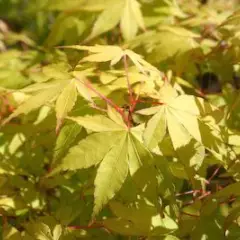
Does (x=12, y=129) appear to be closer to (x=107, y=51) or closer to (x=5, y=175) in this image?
(x=5, y=175)

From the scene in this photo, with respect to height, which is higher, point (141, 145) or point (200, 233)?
point (141, 145)

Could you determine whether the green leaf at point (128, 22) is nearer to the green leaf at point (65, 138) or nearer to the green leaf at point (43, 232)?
the green leaf at point (65, 138)

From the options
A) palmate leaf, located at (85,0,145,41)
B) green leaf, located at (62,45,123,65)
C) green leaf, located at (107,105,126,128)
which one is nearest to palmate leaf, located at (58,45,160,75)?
green leaf, located at (62,45,123,65)

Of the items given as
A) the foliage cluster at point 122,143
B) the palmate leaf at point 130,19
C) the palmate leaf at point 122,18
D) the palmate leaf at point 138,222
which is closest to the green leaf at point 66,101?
the foliage cluster at point 122,143

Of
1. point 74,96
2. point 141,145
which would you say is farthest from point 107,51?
point 141,145

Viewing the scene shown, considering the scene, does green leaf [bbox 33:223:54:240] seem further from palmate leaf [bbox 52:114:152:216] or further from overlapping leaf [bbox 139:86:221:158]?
overlapping leaf [bbox 139:86:221:158]

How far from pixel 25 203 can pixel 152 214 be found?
0.40 metres

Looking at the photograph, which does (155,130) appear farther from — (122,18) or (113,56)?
(122,18)

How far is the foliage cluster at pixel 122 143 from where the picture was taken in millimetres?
898

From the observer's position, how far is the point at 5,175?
117 cm

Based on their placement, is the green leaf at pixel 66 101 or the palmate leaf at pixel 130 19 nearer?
the green leaf at pixel 66 101

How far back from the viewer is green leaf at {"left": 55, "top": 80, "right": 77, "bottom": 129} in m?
0.89

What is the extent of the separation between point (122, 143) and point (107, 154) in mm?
50

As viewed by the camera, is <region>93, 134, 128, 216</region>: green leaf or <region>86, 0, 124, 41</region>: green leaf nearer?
<region>93, 134, 128, 216</region>: green leaf
